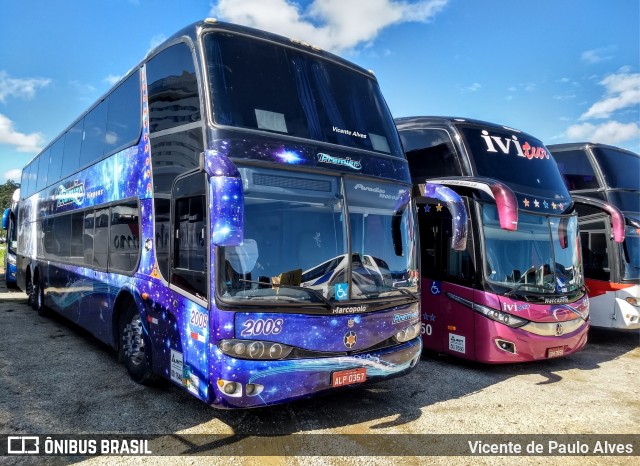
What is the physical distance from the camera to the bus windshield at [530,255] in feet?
22.7

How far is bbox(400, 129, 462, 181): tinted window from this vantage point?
770 centimetres

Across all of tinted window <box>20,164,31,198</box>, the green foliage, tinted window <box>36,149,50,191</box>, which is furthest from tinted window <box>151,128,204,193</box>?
the green foliage

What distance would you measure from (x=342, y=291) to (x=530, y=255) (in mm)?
3665

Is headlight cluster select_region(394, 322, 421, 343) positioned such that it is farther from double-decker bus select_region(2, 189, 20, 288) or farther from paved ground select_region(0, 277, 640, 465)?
double-decker bus select_region(2, 189, 20, 288)

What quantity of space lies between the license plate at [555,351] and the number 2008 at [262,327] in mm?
4529

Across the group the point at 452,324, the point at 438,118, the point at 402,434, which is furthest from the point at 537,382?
the point at 438,118

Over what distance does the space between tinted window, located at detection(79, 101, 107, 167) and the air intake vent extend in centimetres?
405

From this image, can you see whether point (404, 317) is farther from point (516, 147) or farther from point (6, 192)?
point (6, 192)

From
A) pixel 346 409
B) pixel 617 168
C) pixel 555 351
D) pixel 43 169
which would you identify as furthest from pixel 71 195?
pixel 617 168

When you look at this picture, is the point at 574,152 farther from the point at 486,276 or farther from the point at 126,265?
the point at 126,265

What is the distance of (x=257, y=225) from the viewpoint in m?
4.40

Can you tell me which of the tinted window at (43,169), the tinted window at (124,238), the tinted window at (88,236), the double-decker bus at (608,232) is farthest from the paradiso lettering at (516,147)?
the tinted window at (43,169)

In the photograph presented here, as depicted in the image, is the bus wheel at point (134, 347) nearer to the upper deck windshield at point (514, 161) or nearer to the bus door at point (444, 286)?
the bus door at point (444, 286)

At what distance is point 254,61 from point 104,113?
363 cm
